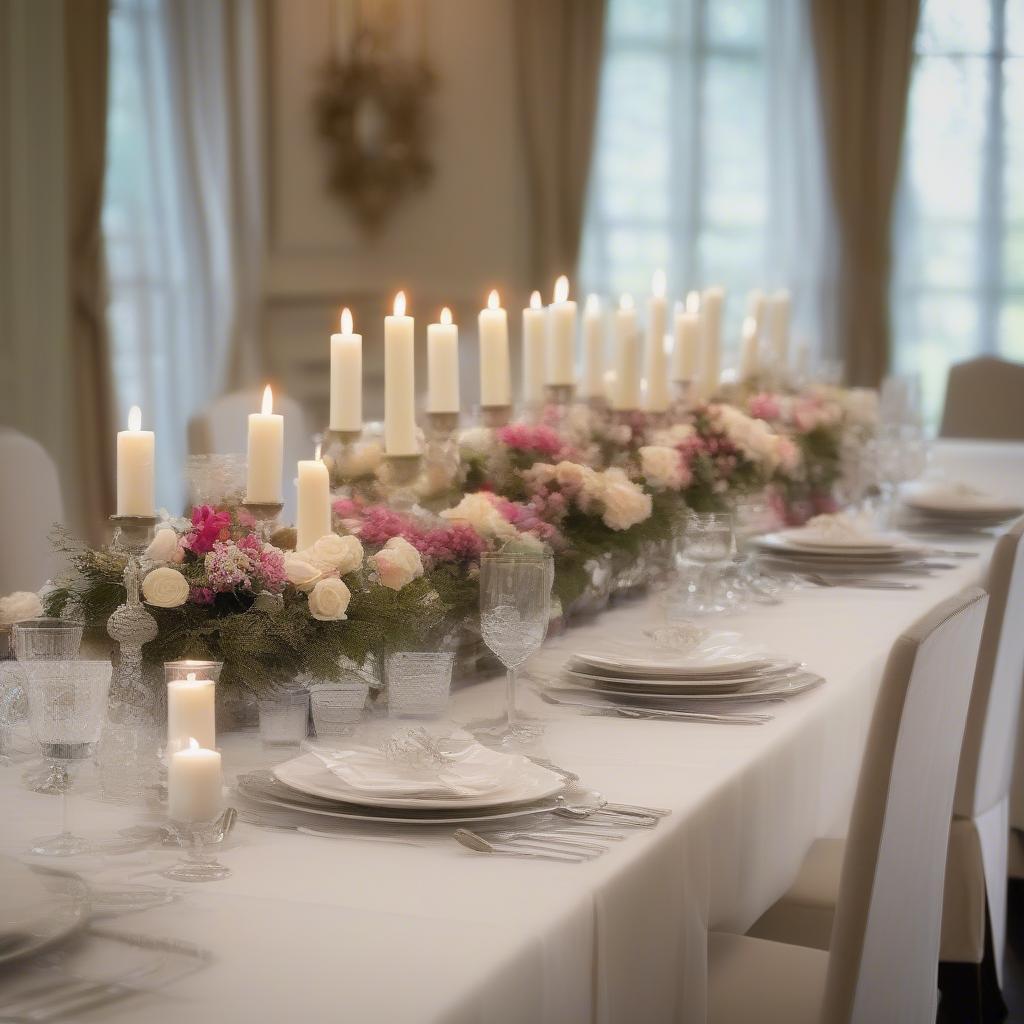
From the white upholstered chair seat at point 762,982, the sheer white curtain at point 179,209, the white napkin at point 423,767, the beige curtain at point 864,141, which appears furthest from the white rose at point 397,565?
the beige curtain at point 864,141

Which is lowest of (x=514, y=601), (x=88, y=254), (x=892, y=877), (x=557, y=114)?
(x=892, y=877)

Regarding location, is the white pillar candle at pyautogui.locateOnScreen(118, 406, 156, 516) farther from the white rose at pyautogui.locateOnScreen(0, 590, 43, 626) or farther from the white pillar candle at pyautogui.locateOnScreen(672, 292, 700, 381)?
the white pillar candle at pyautogui.locateOnScreen(672, 292, 700, 381)

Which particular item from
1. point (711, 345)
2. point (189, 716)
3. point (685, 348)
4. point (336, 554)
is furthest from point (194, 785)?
point (711, 345)

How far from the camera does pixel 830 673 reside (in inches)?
81.7

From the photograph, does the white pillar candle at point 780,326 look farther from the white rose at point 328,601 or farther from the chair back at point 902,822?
the white rose at point 328,601

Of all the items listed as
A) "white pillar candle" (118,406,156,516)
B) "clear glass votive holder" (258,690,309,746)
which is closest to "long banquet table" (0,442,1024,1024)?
"clear glass votive holder" (258,690,309,746)

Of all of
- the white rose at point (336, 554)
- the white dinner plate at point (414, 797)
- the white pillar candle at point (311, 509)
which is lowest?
the white dinner plate at point (414, 797)

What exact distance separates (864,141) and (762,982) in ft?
19.5

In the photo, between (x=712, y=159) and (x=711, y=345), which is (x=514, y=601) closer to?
(x=711, y=345)

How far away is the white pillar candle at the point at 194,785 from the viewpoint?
1.24m

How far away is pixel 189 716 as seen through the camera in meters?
1.31

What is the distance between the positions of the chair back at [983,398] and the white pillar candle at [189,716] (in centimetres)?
481

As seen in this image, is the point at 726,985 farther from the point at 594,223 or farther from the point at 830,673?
the point at 594,223

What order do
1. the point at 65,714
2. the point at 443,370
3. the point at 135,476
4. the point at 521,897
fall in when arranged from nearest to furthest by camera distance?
1. the point at 521,897
2. the point at 65,714
3. the point at 135,476
4. the point at 443,370
